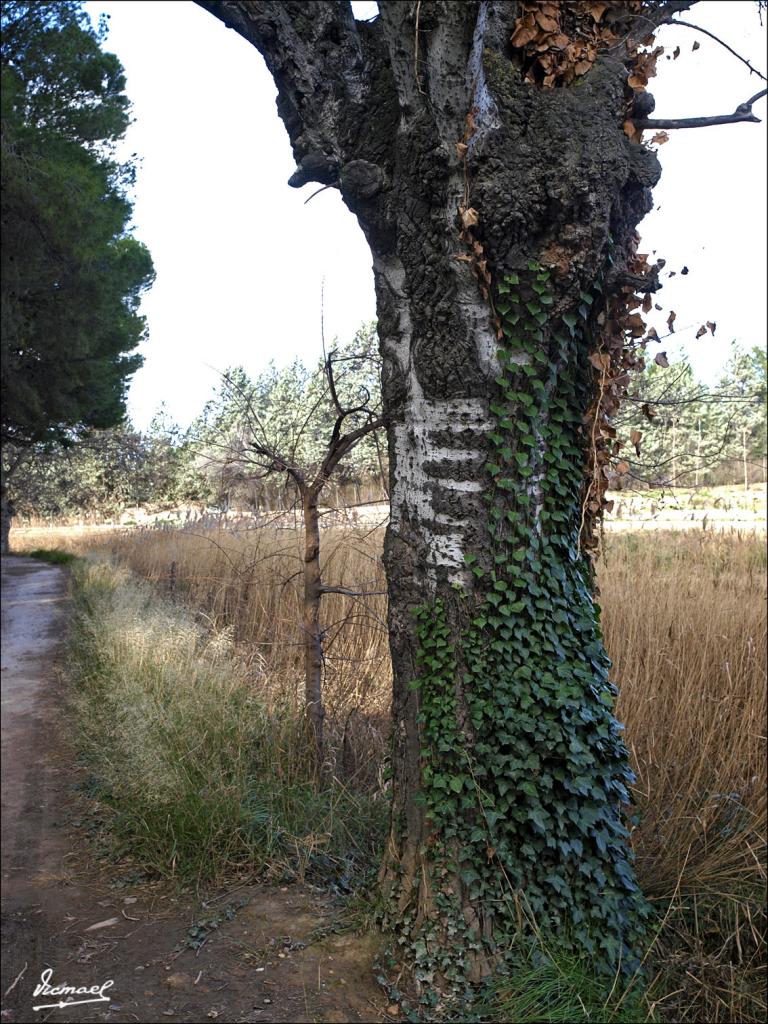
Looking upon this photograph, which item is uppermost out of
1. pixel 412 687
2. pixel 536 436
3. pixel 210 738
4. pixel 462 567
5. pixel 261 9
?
pixel 261 9

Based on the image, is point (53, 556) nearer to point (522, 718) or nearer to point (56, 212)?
point (56, 212)

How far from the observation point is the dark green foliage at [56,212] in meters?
13.7

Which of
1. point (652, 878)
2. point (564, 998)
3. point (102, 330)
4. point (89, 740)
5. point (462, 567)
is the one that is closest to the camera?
point (564, 998)

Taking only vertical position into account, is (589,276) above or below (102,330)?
below

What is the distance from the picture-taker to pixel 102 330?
658 inches

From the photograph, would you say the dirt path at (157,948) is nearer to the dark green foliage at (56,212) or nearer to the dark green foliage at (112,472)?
the dark green foliage at (56,212)

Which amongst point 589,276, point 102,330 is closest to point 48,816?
point 589,276

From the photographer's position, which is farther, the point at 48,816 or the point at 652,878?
the point at 48,816

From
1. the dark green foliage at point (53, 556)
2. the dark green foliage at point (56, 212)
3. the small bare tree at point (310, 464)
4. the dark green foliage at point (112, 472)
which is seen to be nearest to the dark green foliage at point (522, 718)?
the small bare tree at point (310, 464)

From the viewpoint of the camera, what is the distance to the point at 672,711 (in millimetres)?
5195

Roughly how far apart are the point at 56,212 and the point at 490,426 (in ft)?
41.9

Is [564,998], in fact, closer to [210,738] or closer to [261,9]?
[210,738]

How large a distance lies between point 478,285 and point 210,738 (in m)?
3.23

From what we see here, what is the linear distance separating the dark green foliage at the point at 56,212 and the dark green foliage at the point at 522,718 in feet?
40.4
